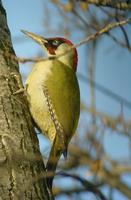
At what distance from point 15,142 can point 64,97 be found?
1.00 meters

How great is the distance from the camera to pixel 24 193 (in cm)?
231

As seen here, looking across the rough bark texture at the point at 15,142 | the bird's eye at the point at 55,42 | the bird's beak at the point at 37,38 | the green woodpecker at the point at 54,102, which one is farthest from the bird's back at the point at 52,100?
the bird's eye at the point at 55,42

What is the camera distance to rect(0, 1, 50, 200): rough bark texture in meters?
2.29

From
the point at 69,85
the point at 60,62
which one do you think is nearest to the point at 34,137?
the point at 69,85

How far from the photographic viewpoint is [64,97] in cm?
343

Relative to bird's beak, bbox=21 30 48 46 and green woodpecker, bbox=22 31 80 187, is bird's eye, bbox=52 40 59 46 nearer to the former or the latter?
bird's beak, bbox=21 30 48 46

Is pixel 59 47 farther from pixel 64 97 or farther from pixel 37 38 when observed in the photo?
Answer: pixel 64 97

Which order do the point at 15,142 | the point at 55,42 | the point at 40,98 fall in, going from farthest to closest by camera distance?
the point at 55,42 < the point at 40,98 < the point at 15,142

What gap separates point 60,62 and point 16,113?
1.15m

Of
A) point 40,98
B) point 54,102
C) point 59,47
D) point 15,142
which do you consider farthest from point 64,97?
point 15,142

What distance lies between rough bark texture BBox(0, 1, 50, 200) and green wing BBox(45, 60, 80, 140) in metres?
0.37

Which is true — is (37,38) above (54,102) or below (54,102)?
above

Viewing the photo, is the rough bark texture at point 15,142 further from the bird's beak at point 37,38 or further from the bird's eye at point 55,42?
the bird's eye at point 55,42

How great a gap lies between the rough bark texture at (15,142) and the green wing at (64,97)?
0.37 m
